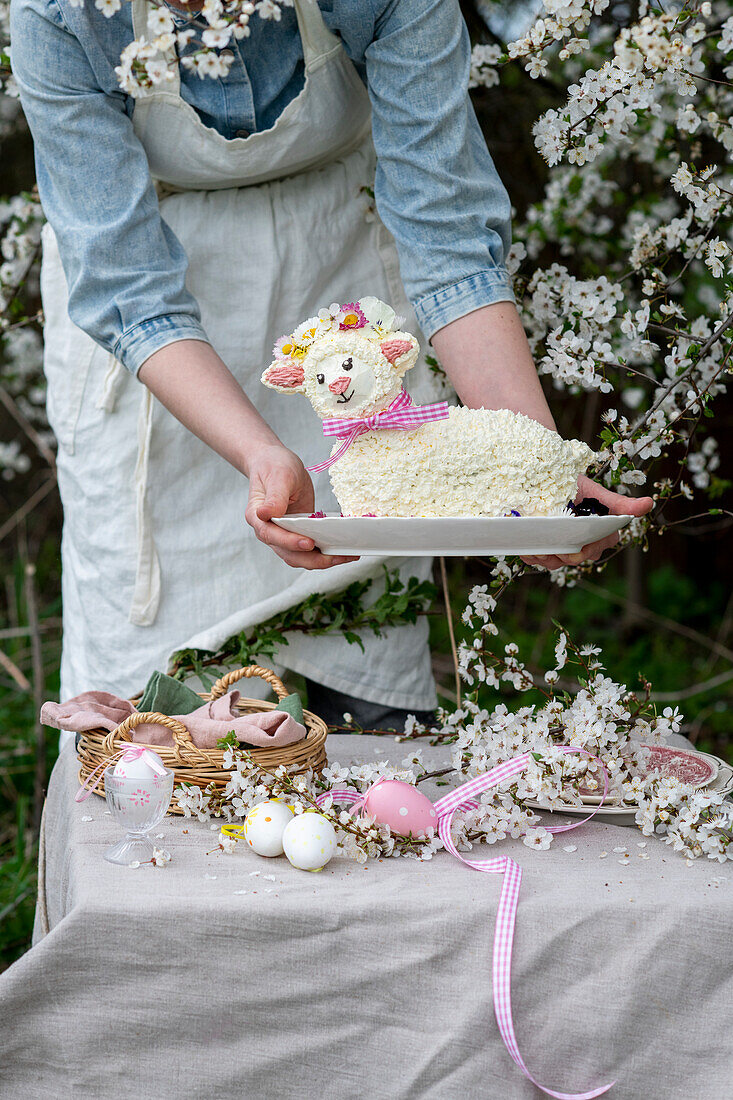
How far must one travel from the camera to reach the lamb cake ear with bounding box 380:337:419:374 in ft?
3.88

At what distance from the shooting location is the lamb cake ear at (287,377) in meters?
1.20

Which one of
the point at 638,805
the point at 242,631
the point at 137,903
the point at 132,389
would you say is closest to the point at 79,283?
the point at 132,389

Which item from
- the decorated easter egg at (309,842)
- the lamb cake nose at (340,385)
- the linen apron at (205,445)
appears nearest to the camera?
the decorated easter egg at (309,842)

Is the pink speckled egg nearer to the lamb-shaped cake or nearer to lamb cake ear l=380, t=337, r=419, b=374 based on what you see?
the lamb-shaped cake

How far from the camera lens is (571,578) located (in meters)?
1.88

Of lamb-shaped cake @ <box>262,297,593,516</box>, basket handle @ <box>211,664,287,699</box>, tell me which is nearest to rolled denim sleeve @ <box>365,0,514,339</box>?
lamb-shaped cake @ <box>262,297,593,516</box>

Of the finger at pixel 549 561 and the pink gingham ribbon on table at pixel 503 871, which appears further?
the finger at pixel 549 561

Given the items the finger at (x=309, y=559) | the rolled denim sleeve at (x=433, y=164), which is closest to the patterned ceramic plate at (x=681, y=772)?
the finger at (x=309, y=559)

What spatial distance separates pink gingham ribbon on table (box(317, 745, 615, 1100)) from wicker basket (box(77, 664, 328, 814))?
0.22ft

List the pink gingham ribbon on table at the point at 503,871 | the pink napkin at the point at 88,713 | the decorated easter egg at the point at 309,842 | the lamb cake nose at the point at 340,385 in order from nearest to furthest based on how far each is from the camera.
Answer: the pink gingham ribbon on table at the point at 503,871 → the decorated easter egg at the point at 309,842 → the lamb cake nose at the point at 340,385 → the pink napkin at the point at 88,713

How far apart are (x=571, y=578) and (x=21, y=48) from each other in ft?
4.01

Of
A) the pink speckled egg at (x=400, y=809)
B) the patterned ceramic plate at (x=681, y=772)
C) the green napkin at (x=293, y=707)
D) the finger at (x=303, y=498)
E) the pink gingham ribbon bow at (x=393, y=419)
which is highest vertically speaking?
the pink gingham ribbon bow at (x=393, y=419)

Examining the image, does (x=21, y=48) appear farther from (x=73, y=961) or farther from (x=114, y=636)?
(x=73, y=961)

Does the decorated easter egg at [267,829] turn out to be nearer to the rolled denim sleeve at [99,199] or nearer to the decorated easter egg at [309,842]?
the decorated easter egg at [309,842]
